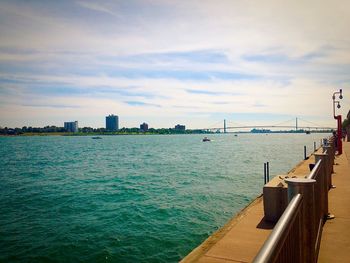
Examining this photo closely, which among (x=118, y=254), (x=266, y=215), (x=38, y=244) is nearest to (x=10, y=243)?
(x=38, y=244)

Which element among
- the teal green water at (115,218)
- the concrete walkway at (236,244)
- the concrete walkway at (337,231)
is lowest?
the teal green water at (115,218)

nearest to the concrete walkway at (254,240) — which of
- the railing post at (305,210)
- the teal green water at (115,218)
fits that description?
the railing post at (305,210)

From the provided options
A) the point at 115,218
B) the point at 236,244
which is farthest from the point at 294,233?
the point at 115,218

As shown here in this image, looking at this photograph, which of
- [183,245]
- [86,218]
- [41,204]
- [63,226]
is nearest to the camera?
[183,245]

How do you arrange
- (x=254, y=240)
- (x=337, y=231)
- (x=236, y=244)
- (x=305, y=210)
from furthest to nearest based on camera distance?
(x=254, y=240) < (x=236, y=244) < (x=337, y=231) < (x=305, y=210)

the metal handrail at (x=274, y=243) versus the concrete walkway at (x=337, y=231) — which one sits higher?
the metal handrail at (x=274, y=243)

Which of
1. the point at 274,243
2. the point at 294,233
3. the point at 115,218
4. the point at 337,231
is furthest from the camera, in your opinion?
the point at 115,218

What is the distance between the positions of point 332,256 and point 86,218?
13.8m

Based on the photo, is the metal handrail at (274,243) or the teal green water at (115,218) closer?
the metal handrail at (274,243)

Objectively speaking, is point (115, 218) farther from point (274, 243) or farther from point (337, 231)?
point (274, 243)

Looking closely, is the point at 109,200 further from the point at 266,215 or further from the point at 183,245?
the point at 266,215

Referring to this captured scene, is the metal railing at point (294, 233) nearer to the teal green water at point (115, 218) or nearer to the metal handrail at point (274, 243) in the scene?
the metal handrail at point (274, 243)

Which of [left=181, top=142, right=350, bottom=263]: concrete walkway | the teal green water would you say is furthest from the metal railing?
the teal green water

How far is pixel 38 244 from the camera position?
1228 centimetres
